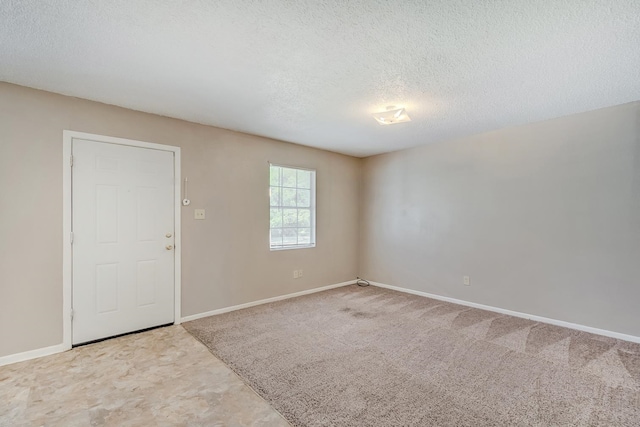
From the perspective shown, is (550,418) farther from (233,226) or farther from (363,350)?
(233,226)

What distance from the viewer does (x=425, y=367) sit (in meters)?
2.37

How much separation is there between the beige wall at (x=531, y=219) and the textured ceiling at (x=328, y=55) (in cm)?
45

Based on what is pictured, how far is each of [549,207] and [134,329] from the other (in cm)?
472

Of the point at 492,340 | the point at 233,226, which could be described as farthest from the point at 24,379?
the point at 492,340

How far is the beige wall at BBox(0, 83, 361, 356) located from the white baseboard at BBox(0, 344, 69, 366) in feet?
0.17

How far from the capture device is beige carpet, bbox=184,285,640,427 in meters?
1.82

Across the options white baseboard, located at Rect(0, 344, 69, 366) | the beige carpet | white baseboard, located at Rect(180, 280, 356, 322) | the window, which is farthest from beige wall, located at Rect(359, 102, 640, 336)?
white baseboard, located at Rect(0, 344, 69, 366)

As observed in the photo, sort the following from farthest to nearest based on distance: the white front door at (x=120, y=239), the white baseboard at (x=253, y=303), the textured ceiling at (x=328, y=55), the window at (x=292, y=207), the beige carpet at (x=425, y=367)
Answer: the window at (x=292, y=207), the white baseboard at (x=253, y=303), the white front door at (x=120, y=239), the beige carpet at (x=425, y=367), the textured ceiling at (x=328, y=55)

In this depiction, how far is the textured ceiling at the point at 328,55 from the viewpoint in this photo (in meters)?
1.59

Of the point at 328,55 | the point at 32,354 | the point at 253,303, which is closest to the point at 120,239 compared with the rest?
the point at 32,354

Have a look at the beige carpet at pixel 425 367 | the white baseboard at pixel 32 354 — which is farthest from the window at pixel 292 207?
the white baseboard at pixel 32 354

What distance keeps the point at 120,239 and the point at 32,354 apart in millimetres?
1134

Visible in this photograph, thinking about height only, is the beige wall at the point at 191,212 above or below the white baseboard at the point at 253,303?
above

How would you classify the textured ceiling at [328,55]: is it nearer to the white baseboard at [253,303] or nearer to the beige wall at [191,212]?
the beige wall at [191,212]
